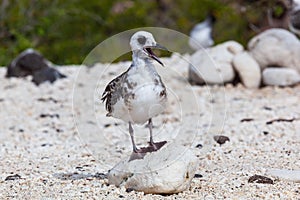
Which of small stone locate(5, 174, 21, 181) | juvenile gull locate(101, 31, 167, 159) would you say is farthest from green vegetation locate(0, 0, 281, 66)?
juvenile gull locate(101, 31, 167, 159)

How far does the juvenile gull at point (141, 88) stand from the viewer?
11.2ft

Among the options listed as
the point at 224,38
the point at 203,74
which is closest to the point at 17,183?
the point at 203,74

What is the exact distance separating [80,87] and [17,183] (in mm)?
3231

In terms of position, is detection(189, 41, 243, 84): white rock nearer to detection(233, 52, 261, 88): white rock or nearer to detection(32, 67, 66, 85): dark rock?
detection(233, 52, 261, 88): white rock

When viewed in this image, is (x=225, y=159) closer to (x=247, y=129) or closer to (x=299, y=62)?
(x=247, y=129)

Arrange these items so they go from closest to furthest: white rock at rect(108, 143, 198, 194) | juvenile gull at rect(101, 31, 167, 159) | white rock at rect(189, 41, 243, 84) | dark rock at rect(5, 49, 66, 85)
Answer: juvenile gull at rect(101, 31, 167, 159), white rock at rect(108, 143, 198, 194), white rock at rect(189, 41, 243, 84), dark rock at rect(5, 49, 66, 85)

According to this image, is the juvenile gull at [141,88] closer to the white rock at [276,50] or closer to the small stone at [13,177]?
the small stone at [13,177]

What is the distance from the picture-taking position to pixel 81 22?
435 inches

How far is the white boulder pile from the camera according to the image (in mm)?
6988

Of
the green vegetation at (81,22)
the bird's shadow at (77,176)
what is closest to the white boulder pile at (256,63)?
the green vegetation at (81,22)

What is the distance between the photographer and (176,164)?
3.54 metres

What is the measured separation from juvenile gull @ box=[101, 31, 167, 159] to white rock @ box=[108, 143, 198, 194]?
8.8 inches

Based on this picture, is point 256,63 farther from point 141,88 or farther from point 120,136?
point 141,88

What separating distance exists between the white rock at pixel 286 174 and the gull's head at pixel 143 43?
100 cm
